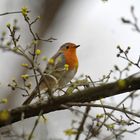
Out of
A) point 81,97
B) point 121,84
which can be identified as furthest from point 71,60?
point 121,84

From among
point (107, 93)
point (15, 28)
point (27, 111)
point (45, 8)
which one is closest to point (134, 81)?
point (107, 93)

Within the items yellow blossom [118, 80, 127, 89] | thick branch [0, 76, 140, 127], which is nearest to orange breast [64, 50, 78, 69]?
thick branch [0, 76, 140, 127]

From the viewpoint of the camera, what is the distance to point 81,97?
2996 mm

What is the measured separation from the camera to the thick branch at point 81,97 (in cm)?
294

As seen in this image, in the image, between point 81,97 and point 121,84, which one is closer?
point 121,84

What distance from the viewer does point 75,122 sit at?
3.56 metres

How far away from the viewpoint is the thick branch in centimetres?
294

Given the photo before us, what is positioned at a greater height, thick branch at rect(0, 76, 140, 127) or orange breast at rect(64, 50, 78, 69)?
orange breast at rect(64, 50, 78, 69)

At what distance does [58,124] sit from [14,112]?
3489 millimetres

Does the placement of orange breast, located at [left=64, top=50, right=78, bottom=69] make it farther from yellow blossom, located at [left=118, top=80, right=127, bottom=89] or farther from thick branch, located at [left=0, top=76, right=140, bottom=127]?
yellow blossom, located at [left=118, top=80, right=127, bottom=89]

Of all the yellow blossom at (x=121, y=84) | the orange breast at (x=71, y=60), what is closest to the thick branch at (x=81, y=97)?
the yellow blossom at (x=121, y=84)

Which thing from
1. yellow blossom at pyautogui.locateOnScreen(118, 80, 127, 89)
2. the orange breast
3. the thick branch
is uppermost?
the orange breast

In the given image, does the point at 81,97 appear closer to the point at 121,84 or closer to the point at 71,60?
the point at 121,84

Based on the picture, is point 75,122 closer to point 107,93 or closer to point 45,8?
point 107,93
